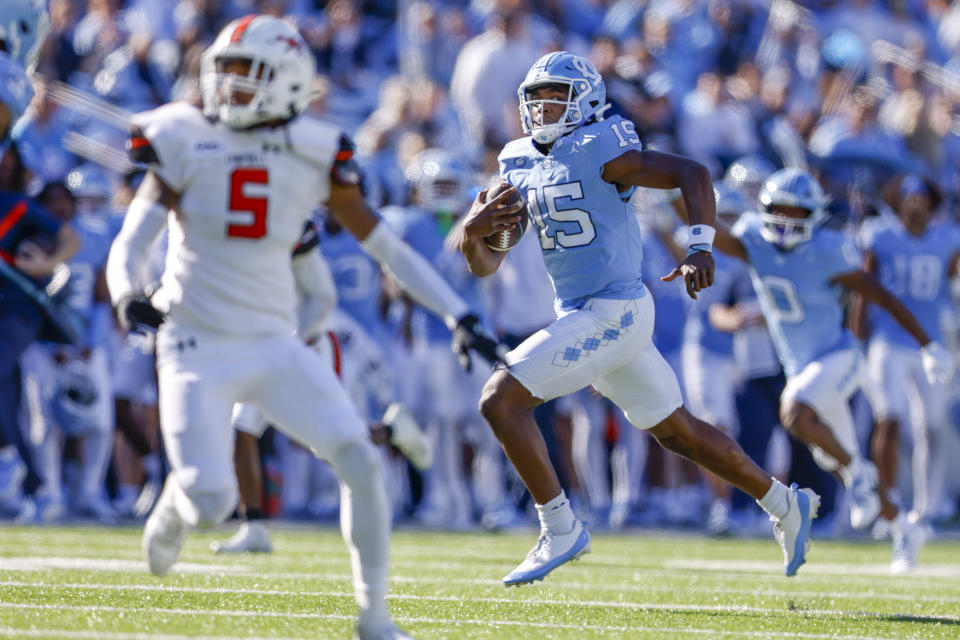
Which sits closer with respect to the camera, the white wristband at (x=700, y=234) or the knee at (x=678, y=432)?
the white wristband at (x=700, y=234)

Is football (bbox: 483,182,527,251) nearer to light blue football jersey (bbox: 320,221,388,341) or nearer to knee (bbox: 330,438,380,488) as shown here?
knee (bbox: 330,438,380,488)

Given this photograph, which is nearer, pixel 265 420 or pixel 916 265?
pixel 265 420

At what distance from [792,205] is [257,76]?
13.0 feet

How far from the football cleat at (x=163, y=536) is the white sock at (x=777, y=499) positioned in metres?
2.28

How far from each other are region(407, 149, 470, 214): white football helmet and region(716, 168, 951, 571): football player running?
2660mm

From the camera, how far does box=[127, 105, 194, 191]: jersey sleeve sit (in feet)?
15.3

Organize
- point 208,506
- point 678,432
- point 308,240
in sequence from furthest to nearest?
point 308,240
point 678,432
point 208,506

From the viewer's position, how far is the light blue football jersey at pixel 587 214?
5812 mm

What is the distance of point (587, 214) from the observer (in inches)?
230

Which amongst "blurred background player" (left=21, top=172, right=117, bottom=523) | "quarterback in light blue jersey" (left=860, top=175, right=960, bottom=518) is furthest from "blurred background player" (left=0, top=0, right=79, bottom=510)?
"quarterback in light blue jersey" (left=860, top=175, right=960, bottom=518)

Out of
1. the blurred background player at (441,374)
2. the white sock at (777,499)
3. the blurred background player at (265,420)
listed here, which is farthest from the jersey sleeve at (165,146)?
the blurred background player at (441,374)

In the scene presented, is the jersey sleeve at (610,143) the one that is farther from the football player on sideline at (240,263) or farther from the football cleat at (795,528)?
the football cleat at (795,528)

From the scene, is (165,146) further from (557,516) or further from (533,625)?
(557,516)

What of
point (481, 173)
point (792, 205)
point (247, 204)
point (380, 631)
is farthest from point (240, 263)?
point (481, 173)
